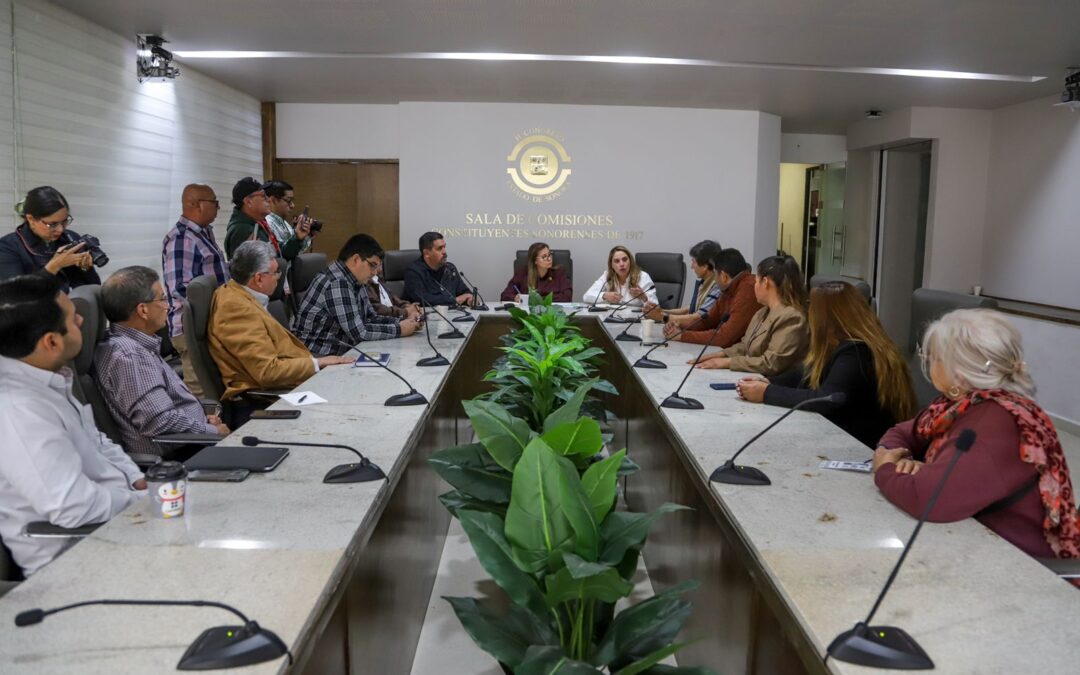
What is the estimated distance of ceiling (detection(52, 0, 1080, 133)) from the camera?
425cm

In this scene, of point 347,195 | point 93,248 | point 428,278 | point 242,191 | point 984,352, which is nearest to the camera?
point 984,352

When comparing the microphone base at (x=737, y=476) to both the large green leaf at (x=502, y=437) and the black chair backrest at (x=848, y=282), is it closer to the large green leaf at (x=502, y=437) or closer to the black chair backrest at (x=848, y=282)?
the large green leaf at (x=502, y=437)

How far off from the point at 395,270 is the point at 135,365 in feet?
12.6

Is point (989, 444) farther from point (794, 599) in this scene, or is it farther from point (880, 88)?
point (880, 88)

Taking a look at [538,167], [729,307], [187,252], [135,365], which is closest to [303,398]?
[135,365]

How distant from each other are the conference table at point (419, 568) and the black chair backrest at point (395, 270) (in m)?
3.63

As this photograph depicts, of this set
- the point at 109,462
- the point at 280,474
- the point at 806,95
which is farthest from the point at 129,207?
Result: the point at 806,95

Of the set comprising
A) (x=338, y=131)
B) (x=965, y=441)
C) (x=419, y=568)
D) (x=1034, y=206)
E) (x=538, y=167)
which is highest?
(x=338, y=131)

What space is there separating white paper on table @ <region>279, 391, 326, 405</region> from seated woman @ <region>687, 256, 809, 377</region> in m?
1.45

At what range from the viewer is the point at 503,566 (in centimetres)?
131

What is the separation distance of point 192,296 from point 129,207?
2.48 m

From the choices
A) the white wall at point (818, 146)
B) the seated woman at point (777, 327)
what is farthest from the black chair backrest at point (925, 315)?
the white wall at point (818, 146)

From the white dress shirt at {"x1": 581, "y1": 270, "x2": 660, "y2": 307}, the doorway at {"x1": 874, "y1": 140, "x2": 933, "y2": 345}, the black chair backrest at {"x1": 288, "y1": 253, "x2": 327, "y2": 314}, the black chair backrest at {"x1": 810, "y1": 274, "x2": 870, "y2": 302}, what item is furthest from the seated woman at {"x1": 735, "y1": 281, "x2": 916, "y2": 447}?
the doorway at {"x1": 874, "y1": 140, "x2": 933, "y2": 345}

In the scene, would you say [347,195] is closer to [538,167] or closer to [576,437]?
[538,167]
